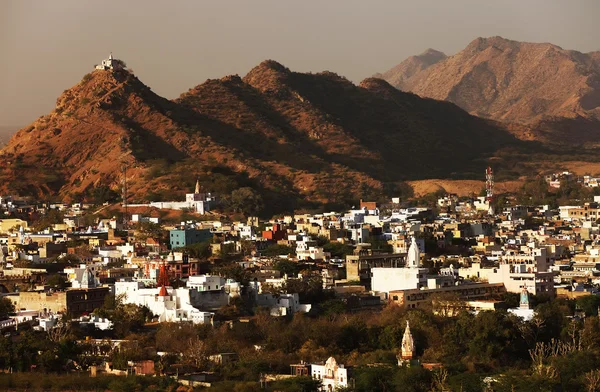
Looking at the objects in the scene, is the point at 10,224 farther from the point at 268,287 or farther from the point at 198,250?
the point at 268,287

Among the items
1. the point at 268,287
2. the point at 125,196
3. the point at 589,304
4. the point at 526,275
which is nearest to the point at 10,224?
the point at 125,196

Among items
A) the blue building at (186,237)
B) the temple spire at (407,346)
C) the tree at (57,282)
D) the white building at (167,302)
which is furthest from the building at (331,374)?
the blue building at (186,237)

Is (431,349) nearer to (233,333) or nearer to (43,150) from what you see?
(233,333)

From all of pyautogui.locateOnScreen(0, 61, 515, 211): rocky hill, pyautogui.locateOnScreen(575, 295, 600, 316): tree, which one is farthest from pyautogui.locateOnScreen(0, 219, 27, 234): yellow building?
pyautogui.locateOnScreen(575, 295, 600, 316): tree

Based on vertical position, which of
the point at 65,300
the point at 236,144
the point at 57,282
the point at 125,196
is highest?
the point at 236,144

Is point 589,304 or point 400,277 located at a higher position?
point 400,277

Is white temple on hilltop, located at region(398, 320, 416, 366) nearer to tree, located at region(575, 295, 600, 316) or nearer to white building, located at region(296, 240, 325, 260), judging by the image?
tree, located at region(575, 295, 600, 316)
